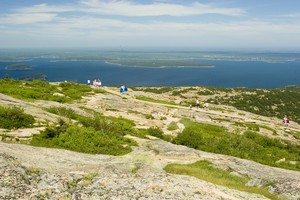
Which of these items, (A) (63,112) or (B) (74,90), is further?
(B) (74,90)

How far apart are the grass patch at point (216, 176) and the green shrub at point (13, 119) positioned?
36.6ft

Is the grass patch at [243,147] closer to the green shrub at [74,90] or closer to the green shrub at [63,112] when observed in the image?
the green shrub at [63,112]

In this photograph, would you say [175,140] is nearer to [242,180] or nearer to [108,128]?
[108,128]

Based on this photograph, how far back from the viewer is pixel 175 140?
25938 millimetres

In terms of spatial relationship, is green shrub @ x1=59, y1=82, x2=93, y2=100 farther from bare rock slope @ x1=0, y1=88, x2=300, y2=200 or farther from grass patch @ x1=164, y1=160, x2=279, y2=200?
grass patch @ x1=164, y1=160, x2=279, y2=200

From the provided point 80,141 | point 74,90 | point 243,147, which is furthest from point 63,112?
point 74,90

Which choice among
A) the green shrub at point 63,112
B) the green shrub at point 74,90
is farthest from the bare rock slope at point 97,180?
the green shrub at point 74,90

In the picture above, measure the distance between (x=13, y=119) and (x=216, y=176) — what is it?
14.2m

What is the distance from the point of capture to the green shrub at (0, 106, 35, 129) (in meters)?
19.8

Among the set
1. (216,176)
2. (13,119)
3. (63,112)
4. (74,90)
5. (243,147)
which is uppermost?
(13,119)

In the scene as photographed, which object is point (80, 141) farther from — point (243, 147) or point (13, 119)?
point (243, 147)

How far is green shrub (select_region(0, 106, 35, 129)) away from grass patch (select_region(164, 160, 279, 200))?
11158mm

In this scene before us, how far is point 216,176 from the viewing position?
15062 millimetres

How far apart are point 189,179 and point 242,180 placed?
16.0 ft
